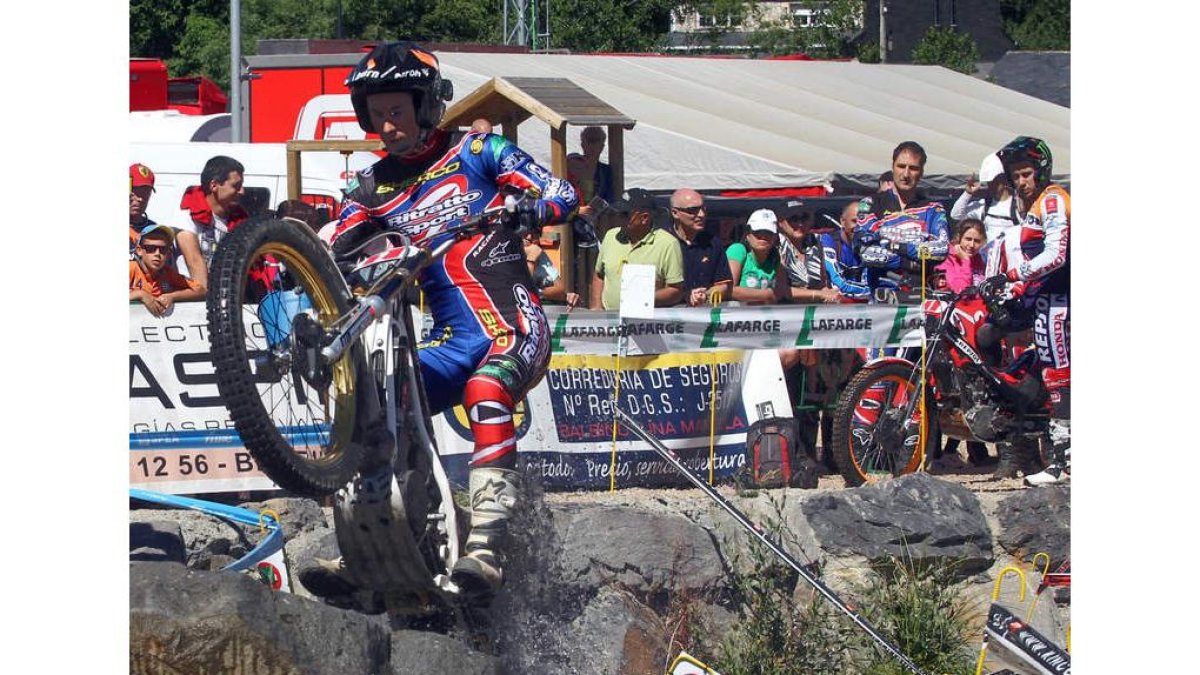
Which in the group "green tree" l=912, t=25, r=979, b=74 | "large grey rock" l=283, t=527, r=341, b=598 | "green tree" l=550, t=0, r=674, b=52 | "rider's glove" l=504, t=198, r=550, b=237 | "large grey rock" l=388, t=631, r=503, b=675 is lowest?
"large grey rock" l=388, t=631, r=503, b=675

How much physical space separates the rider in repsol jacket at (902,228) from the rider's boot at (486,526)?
4215 millimetres

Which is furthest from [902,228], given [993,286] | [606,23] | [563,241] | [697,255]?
[606,23]

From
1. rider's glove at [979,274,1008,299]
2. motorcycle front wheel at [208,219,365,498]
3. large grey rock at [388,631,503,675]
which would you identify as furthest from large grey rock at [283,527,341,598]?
rider's glove at [979,274,1008,299]

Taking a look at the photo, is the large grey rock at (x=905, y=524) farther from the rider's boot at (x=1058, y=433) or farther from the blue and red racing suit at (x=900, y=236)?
the blue and red racing suit at (x=900, y=236)

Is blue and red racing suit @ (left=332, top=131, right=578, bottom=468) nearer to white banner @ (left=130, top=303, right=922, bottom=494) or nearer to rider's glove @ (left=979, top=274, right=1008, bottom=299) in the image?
white banner @ (left=130, top=303, right=922, bottom=494)

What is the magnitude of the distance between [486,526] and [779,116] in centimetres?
1282

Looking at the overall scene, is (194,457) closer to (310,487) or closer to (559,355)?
(559,355)

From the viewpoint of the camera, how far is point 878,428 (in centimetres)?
870

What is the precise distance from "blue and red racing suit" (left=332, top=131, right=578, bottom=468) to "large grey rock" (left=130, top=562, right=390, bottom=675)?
75cm

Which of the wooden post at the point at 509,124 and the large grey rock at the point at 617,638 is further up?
the wooden post at the point at 509,124

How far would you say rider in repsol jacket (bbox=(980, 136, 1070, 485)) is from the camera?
27.8ft

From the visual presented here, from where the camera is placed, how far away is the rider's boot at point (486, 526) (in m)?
5.51

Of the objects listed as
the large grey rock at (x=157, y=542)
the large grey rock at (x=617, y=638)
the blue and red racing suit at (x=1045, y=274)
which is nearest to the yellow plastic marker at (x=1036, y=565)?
the blue and red racing suit at (x=1045, y=274)

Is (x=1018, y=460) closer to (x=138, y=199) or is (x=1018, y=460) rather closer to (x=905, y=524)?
(x=905, y=524)
